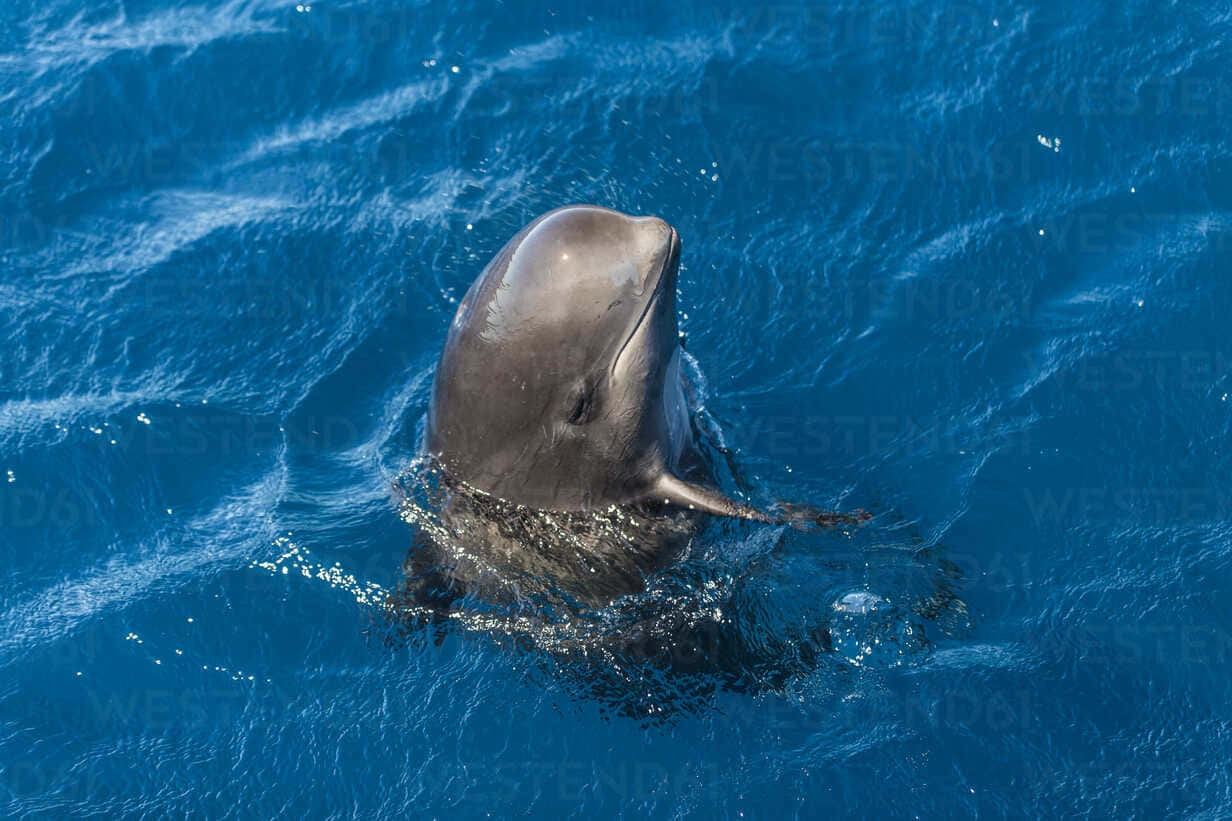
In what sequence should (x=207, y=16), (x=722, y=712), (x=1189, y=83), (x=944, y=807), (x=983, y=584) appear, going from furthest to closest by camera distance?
(x=207, y=16)
(x=1189, y=83)
(x=983, y=584)
(x=722, y=712)
(x=944, y=807)

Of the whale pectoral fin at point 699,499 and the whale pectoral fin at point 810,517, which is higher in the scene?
the whale pectoral fin at point 699,499

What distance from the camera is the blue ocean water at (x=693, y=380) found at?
28.8 ft

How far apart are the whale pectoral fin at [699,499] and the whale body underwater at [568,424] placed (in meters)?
0.01

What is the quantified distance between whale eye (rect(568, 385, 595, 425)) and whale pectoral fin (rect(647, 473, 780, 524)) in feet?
2.42

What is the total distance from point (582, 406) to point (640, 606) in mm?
1531

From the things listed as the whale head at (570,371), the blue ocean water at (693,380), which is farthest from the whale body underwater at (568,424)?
the blue ocean water at (693,380)

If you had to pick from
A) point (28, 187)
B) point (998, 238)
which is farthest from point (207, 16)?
point (998, 238)

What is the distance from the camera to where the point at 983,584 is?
940 centimetres

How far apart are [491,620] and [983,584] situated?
3528mm

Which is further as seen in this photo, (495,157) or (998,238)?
(495,157)

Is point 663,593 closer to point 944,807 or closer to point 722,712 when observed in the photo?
point 722,712

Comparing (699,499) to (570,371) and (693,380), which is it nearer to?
(570,371)

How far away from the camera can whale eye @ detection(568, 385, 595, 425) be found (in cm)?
846

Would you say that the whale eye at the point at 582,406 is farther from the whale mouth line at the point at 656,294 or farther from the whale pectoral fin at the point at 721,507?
the whale pectoral fin at the point at 721,507
